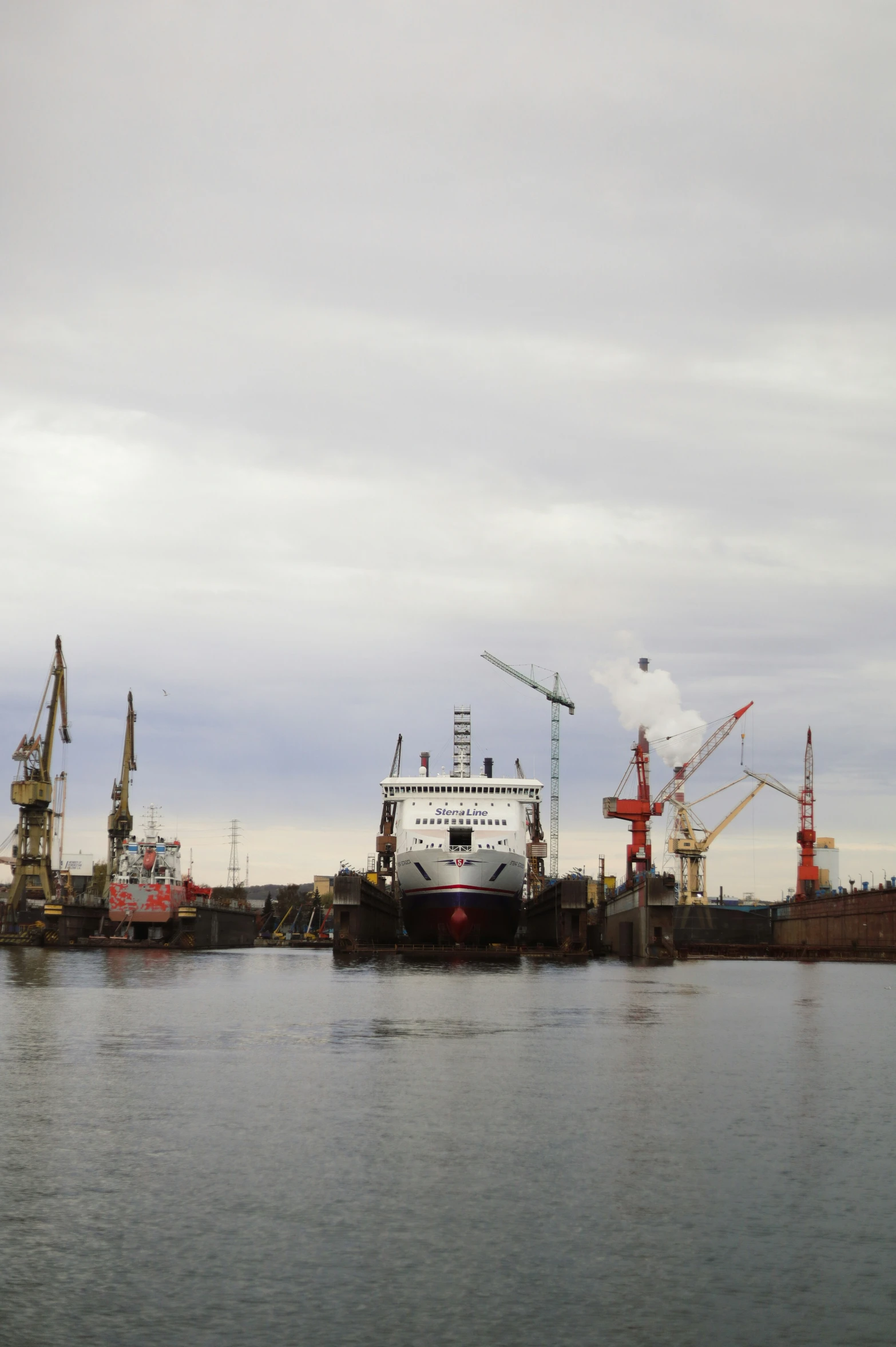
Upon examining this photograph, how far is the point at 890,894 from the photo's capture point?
100562 mm

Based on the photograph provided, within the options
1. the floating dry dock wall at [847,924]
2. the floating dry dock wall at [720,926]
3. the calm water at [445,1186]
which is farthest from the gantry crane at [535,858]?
the calm water at [445,1186]

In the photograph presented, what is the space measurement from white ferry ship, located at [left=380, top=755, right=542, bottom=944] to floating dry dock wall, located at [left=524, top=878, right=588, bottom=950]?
11.5 ft

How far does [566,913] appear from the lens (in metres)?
93.9

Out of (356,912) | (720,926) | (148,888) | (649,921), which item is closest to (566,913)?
(649,921)

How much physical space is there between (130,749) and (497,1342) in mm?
134411

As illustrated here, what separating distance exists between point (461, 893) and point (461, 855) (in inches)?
106

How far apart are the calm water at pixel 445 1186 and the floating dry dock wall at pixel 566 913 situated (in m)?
51.8

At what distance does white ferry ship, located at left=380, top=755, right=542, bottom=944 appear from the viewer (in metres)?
89.4

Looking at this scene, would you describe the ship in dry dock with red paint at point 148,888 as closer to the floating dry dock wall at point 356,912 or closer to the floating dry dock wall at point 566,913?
the floating dry dock wall at point 356,912

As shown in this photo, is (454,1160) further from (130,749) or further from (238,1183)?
(130,749)

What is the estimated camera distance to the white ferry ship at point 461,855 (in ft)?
293

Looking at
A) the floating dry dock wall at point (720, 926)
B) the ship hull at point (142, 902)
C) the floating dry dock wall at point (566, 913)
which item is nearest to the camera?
the floating dry dock wall at point (566, 913)

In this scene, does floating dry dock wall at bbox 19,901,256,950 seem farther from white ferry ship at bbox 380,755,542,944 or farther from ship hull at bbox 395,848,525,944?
ship hull at bbox 395,848,525,944

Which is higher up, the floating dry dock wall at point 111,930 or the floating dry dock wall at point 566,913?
the floating dry dock wall at point 566,913
